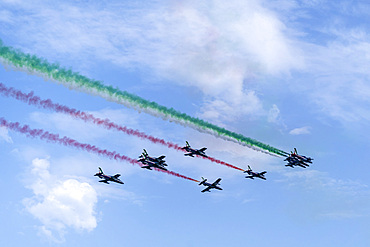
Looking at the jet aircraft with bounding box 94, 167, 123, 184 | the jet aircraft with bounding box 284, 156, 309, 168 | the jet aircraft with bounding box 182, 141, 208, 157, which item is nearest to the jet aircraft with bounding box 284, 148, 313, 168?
the jet aircraft with bounding box 284, 156, 309, 168

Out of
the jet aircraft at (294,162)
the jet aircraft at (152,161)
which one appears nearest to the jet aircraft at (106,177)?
the jet aircraft at (152,161)

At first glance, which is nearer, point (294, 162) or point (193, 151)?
point (193, 151)

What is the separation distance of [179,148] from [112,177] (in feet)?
52.4

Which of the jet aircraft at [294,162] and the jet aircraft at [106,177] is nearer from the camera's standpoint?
the jet aircraft at [106,177]

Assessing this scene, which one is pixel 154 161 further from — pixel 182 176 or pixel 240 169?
pixel 240 169

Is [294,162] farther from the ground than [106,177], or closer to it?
farther from the ground

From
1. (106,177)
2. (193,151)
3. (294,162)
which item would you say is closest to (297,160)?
(294,162)

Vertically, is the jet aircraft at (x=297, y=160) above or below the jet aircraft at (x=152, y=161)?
above

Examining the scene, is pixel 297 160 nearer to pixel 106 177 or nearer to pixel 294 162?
pixel 294 162

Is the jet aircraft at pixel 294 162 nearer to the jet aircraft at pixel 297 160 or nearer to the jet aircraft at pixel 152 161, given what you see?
the jet aircraft at pixel 297 160

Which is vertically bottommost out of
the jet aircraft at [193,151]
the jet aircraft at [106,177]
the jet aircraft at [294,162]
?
the jet aircraft at [106,177]

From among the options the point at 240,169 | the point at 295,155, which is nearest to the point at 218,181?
the point at 240,169

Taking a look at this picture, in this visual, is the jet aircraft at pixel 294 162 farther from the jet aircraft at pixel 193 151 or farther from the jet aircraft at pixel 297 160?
the jet aircraft at pixel 193 151

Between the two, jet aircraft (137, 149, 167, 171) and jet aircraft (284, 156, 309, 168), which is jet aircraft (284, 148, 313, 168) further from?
jet aircraft (137, 149, 167, 171)
